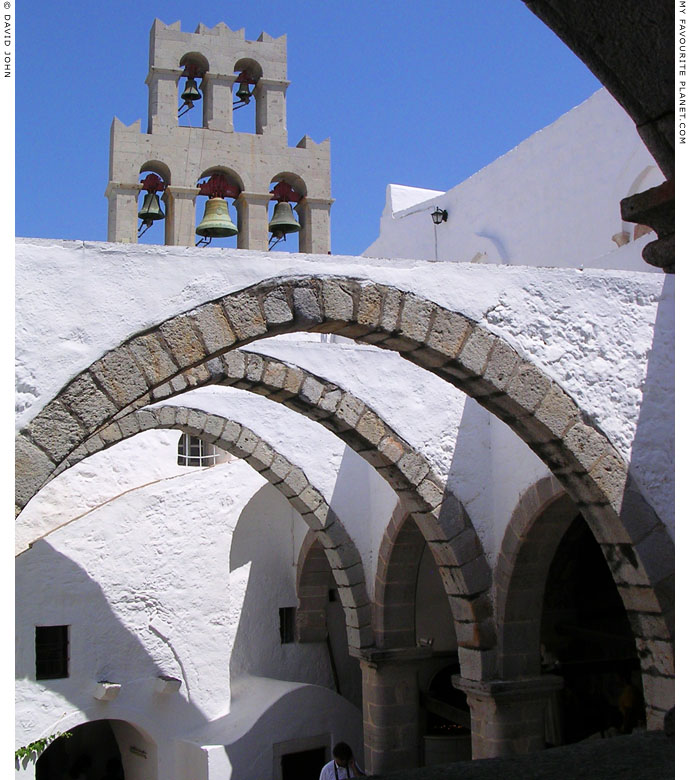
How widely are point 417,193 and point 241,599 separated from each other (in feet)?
24.2

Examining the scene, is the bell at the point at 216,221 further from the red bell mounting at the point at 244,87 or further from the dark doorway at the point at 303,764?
the dark doorway at the point at 303,764

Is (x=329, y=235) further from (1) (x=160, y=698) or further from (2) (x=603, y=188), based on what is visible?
(1) (x=160, y=698)

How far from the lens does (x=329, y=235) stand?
8.50 m

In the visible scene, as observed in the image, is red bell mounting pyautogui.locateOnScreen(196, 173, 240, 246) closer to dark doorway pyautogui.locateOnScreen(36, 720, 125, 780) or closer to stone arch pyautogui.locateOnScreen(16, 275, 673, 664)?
stone arch pyautogui.locateOnScreen(16, 275, 673, 664)

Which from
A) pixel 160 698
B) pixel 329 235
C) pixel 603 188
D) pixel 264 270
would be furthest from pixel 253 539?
pixel 264 270

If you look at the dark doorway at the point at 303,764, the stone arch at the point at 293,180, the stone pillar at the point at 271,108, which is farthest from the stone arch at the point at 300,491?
the stone pillar at the point at 271,108

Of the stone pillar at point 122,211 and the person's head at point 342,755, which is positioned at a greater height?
the stone pillar at point 122,211

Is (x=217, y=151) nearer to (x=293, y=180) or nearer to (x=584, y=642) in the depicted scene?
(x=293, y=180)

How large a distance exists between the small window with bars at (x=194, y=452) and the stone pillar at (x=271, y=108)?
15.5ft

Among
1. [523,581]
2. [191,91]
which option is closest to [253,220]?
[191,91]

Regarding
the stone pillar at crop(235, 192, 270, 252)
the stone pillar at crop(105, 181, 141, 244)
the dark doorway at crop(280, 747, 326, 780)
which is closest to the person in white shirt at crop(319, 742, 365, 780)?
the dark doorway at crop(280, 747, 326, 780)

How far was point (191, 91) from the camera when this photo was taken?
8.54 m

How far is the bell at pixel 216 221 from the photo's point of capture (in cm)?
788

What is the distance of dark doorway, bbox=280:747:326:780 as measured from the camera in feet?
32.1
